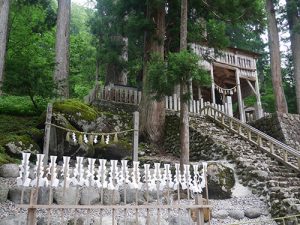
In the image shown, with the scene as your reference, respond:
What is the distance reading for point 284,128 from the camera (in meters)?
10.9

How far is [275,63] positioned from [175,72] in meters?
9.82

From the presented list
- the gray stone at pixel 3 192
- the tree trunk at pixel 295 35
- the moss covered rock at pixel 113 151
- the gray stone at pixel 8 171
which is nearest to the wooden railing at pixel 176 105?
the moss covered rock at pixel 113 151

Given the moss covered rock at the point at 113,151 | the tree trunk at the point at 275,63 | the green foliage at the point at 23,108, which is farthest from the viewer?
the tree trunk at the point at 275,63

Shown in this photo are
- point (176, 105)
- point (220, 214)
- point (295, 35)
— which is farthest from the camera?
point (295, 35)

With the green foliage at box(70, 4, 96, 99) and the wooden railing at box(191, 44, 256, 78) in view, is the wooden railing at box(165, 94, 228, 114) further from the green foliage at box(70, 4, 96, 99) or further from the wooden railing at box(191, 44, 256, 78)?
the green foliage at box(70, 4, 96, 99)

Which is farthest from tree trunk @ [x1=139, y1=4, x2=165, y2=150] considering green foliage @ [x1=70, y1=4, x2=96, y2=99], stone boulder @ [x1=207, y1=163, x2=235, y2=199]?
green foliage @ [x1=70, y1=4, x2=96, y2=99]

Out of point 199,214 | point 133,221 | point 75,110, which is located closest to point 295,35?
point 75,110

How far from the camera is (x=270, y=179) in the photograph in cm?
734

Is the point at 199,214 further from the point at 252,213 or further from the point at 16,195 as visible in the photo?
the point at 16,195

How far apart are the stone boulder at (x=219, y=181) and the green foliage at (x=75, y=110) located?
377 centimetres

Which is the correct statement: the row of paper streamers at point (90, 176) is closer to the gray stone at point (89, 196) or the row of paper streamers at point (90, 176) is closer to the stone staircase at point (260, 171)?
the gray stone at point (89, 196)

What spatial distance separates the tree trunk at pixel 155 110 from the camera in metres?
10.7

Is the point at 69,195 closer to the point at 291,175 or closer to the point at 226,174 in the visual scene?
the point at 226,174

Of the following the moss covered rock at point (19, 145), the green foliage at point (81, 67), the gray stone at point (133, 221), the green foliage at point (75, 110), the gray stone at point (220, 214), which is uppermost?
the green foliage at point (81, 67)
